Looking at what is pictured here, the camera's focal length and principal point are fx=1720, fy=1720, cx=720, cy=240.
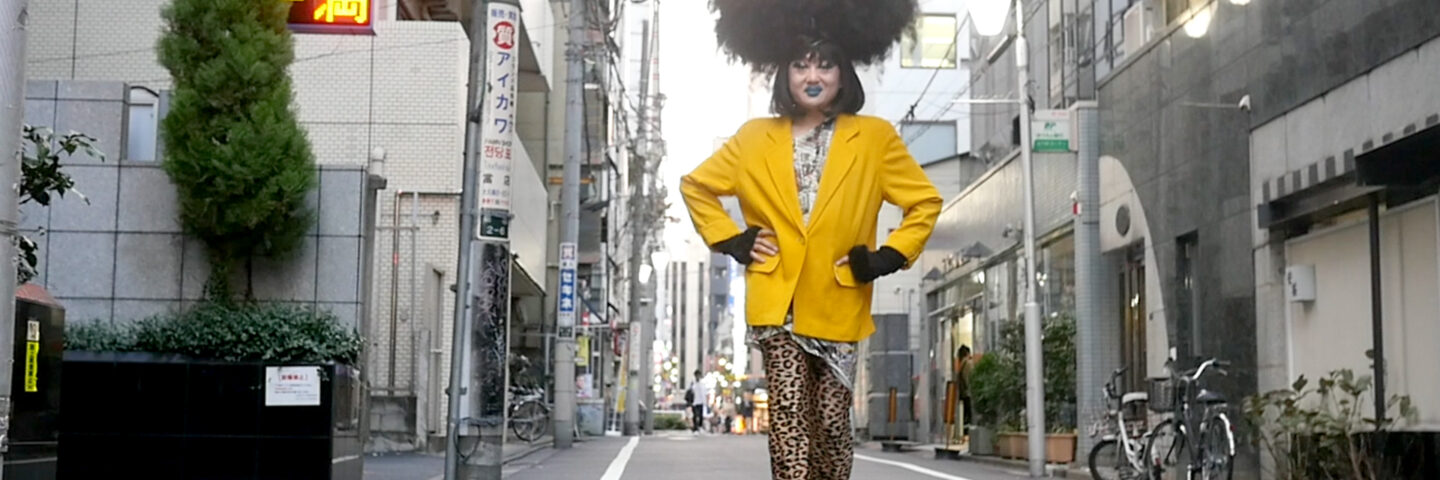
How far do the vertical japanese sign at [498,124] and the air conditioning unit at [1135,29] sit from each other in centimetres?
835

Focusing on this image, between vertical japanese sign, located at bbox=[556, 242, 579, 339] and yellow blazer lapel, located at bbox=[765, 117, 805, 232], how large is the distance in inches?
787

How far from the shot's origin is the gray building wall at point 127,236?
13242 millimetres

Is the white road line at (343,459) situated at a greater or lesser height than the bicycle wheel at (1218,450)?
lesser

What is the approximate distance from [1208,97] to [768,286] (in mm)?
9289

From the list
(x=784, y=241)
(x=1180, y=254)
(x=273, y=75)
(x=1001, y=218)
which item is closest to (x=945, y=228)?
(x=1001, y=218)

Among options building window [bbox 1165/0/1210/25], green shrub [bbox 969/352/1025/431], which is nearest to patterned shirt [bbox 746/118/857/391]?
building window [bbox 1165/0/1210/25]

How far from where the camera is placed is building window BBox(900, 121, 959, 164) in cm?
4350

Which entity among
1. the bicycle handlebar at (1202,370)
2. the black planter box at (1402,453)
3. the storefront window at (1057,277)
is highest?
the storefront window at (1057,277)

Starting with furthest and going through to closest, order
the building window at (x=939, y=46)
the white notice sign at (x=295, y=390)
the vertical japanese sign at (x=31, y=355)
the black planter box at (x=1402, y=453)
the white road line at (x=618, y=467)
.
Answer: the building window at (x=939, y=46)
the white road line at (x=618, y=467)
the white notice sign at (x=295, y=390)
the black planter box at (x=1402, y=453)
the vertical japanese sign at (x=31, y=355)

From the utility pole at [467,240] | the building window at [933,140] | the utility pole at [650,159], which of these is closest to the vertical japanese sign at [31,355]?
the utility pole at [467,240]

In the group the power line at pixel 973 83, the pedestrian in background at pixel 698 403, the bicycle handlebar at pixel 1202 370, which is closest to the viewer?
the bicycle handlebar at pixel 1202 370

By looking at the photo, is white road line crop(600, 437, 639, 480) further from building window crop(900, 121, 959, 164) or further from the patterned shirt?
building window crop(900, 121, 959, 164)

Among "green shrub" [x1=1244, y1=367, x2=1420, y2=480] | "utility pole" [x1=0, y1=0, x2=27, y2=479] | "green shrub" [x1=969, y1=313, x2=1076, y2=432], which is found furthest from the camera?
"green shrub" [x1=969, y1=313, x2=1076, y2=432]

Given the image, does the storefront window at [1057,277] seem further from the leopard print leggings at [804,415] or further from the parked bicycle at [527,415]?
the leopard print leggings at [804,415]
